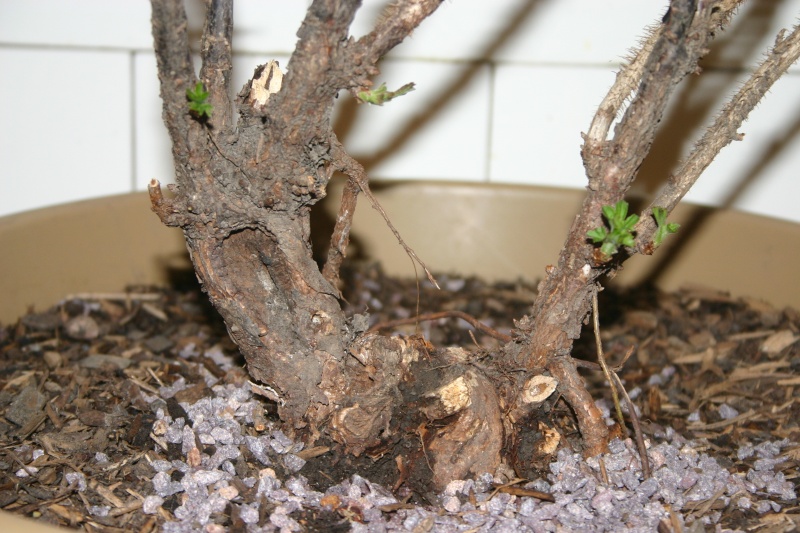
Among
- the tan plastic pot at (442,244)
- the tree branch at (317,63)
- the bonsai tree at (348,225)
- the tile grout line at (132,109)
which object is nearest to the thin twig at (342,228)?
the bonsai tree at (348,225)

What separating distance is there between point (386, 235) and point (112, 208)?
1.60 feet

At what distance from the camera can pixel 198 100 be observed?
0.73m

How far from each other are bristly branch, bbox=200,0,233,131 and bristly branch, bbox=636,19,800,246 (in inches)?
17.9

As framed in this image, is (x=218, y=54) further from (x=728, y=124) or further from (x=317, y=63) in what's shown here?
(x=728, y=124)

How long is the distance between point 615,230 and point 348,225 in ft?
1.01

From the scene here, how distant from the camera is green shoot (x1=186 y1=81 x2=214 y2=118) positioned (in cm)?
72

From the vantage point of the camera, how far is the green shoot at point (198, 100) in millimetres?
723

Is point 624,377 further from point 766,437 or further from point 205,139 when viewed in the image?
point 205,139

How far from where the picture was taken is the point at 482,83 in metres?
1.67

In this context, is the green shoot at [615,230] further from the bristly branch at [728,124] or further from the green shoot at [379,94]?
the green shoot at [379,94]

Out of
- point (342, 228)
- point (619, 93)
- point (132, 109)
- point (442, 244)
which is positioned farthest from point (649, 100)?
point (132, 109)

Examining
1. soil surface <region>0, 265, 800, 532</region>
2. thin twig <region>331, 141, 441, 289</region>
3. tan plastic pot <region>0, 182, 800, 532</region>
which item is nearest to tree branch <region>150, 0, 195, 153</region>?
thin twig <region>331, 141, 441, 289</region>

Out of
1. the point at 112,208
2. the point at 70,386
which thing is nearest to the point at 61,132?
the point at 112,208

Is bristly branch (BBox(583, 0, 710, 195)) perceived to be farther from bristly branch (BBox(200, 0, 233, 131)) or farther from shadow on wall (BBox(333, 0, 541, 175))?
shadow on wall (BBox(333, 0, 541, 175))
